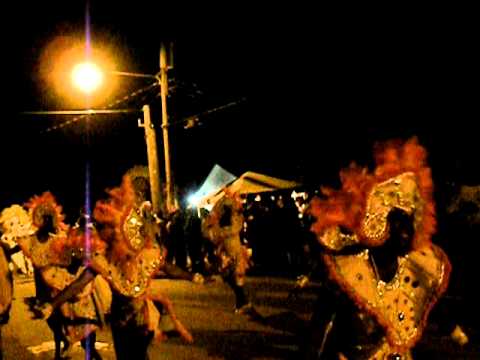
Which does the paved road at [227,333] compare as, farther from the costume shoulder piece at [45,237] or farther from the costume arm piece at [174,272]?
the costume arm piece at [174,272]

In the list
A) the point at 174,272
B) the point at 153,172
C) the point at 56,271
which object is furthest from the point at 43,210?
the point at 153,172

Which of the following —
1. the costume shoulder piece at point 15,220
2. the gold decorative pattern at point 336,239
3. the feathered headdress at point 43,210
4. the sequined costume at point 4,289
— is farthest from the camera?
the costume shoulder piece at point 15,220

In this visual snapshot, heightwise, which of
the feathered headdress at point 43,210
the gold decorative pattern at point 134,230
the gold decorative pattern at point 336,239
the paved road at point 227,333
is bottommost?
the paved road at point 227,333

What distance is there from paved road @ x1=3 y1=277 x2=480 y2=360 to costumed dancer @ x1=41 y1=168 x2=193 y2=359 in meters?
2.49

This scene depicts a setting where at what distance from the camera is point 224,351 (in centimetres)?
1089

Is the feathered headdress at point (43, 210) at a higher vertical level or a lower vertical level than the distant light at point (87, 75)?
lower

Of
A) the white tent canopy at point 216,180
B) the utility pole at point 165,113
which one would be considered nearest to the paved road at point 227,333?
the white tent canopy at point 216,180

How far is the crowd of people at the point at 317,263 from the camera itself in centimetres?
507

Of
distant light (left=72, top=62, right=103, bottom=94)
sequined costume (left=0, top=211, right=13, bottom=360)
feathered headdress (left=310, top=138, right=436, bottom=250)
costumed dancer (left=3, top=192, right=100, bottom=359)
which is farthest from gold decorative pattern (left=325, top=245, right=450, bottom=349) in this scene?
distant light (left=72, top=62, right=103, bottom=94)

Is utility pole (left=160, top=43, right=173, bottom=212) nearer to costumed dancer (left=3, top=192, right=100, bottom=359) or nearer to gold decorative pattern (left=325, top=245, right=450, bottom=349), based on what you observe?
costumed dancer (left=3, top=192, right=100, bottom=359)

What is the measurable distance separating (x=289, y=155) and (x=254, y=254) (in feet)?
49.2

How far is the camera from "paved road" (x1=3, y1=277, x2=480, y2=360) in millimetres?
10609

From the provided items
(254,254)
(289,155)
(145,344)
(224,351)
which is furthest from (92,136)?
(145,344)

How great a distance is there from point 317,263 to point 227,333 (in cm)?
513
